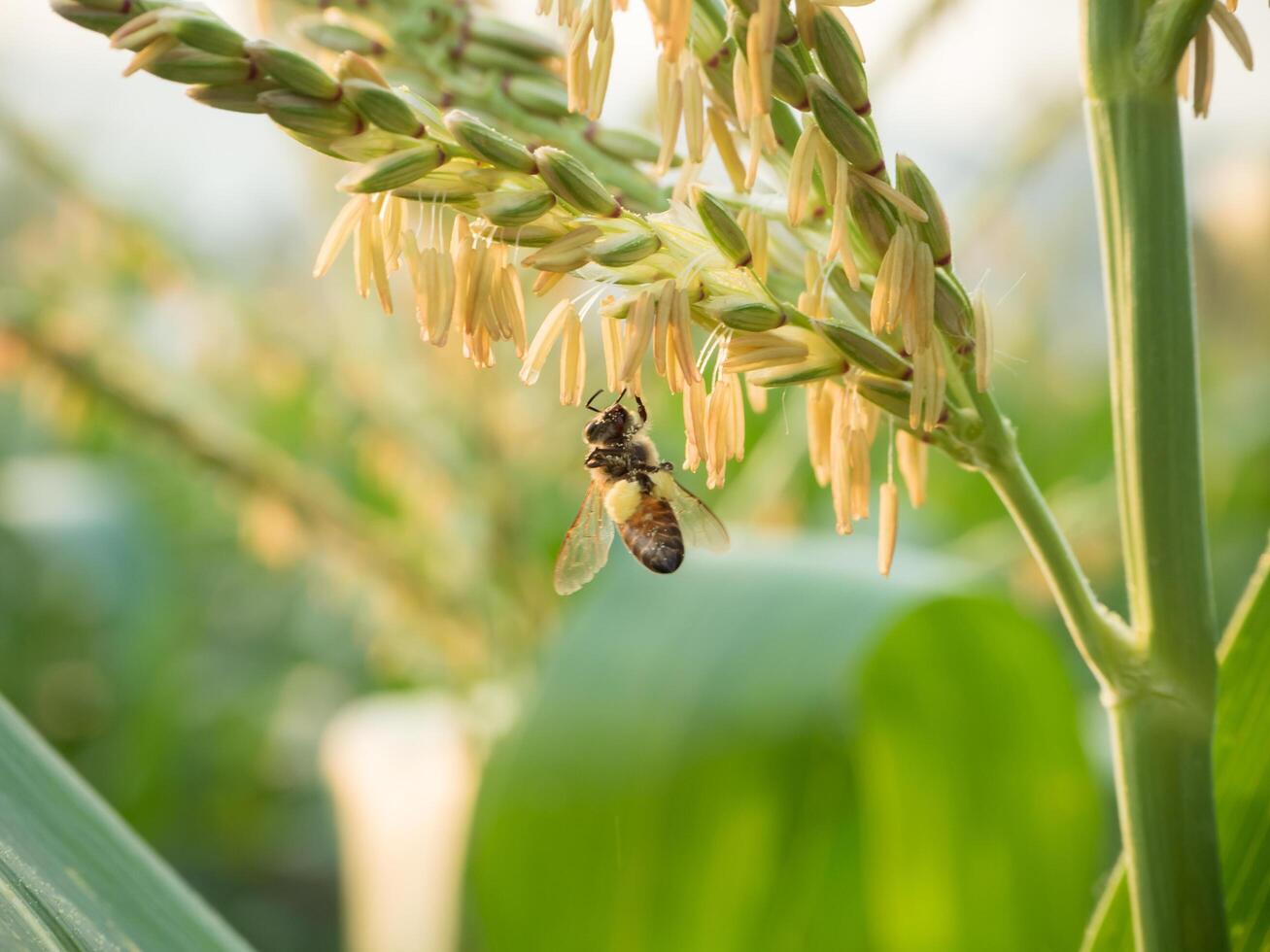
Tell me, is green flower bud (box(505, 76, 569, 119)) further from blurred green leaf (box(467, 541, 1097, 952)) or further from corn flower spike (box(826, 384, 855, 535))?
blurred green leaf (box(467, 541, 1097, 952))

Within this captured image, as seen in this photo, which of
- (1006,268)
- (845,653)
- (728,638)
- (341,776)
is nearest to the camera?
(845,653)

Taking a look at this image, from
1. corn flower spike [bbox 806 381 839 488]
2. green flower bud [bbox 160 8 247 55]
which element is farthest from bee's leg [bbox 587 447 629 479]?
green flower bud [bbox 160 8 247 55]

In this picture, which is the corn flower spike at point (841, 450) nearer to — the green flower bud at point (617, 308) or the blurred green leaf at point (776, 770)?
the green flower bud at point (617, 308)

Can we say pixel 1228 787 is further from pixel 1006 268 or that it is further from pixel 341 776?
pixel 1006 268

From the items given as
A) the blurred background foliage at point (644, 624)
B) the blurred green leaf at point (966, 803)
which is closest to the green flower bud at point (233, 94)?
the blurred background foliage at point (644, 624)

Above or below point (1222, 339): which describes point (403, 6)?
above

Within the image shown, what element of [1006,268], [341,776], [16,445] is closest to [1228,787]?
[341,776]

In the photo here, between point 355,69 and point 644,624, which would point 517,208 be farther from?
point 644,624
